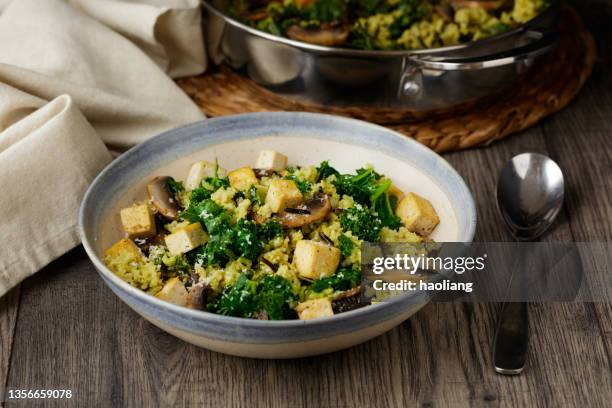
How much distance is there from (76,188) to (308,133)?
660mm

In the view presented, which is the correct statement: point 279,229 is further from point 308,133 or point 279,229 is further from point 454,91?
point 454,91

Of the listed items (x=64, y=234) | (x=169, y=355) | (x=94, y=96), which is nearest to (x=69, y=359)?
(x=169, y=355)

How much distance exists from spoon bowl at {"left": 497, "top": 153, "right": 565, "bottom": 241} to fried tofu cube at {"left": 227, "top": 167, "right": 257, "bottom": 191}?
753 mm

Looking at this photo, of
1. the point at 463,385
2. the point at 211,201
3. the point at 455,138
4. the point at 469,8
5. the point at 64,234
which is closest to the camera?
the point at 463,385

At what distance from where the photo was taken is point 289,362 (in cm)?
186

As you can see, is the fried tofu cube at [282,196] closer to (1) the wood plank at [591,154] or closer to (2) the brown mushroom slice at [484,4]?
(1) the wood plank at [591,154]

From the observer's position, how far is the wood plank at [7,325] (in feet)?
6.16

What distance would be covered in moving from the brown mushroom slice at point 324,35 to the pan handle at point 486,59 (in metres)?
0.39

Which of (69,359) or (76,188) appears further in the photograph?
(76,188)

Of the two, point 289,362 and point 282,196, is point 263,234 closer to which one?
point 282,196

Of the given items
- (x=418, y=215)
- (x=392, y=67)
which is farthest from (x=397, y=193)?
(x=392, y=67)

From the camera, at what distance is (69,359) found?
1.89m

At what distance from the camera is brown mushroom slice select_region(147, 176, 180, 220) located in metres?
2.05

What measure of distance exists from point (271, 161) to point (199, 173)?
19 cm
